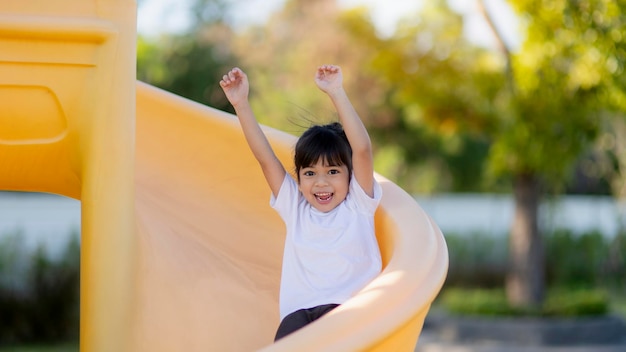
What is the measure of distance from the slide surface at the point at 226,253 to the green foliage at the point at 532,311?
172 inches

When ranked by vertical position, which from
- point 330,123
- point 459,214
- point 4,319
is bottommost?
point 4,319

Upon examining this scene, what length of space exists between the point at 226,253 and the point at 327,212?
2.10 feet

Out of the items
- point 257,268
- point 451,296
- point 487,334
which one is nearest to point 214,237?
point 257,268

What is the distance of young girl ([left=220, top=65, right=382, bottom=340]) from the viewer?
2.46 metres

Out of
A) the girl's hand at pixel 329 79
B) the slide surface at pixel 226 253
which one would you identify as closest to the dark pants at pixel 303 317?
the slide surface at pixel 226 253

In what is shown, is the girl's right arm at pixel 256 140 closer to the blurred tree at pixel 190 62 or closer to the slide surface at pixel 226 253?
the slide surface at pixel 226 253

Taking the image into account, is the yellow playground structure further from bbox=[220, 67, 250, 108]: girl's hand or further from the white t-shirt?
bbox=[220, 67, 250, 108]: girl's hand

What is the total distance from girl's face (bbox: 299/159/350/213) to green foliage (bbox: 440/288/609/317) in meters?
4.84

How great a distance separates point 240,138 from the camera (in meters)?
3.27

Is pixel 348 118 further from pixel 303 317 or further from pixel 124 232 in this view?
pixel 124 232

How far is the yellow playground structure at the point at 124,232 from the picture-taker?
2.26 m

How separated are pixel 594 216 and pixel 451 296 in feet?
17.0

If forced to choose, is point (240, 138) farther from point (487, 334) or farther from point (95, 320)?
point (487, 334)

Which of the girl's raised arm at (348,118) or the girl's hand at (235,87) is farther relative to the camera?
the girl's hand at (235,87)
